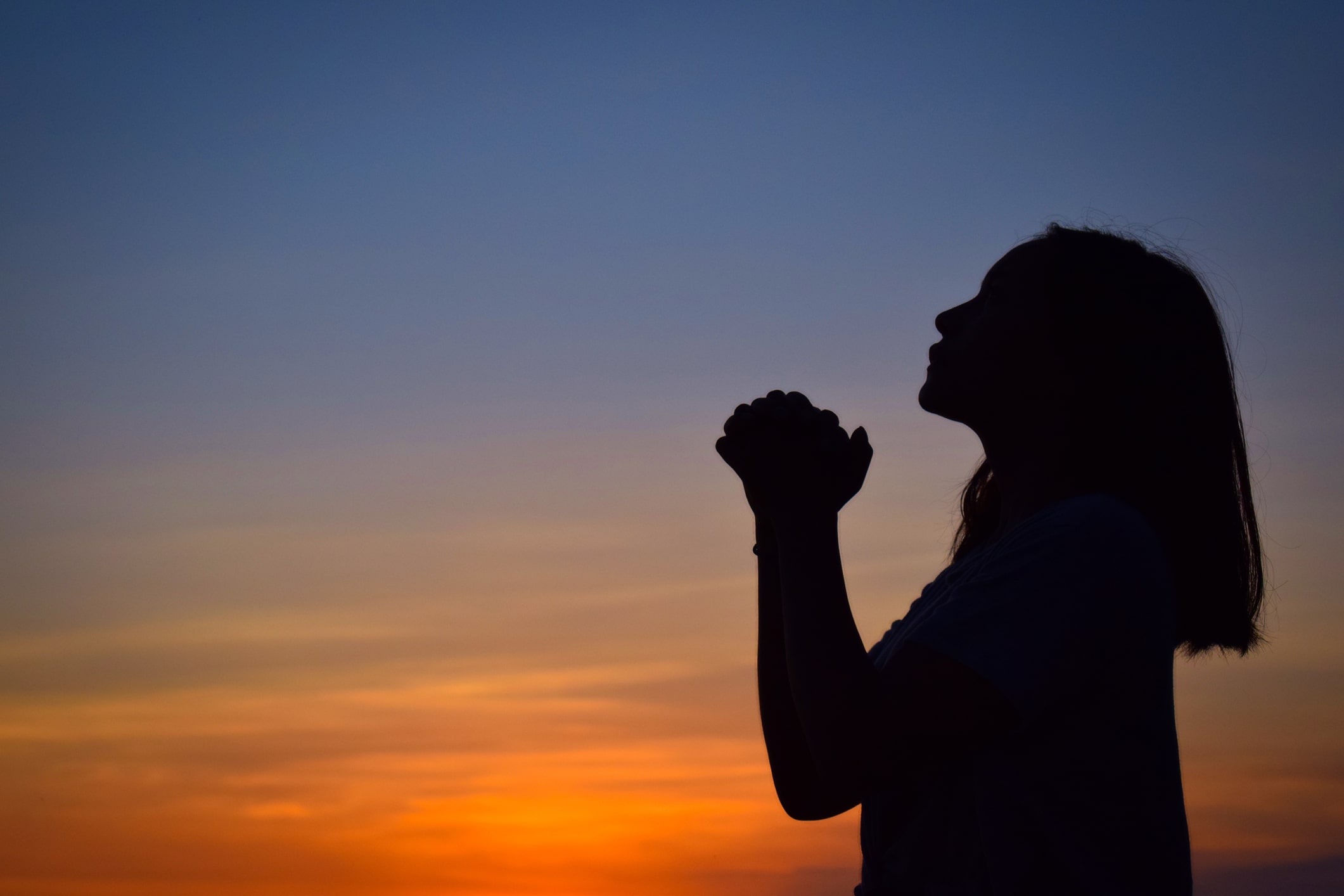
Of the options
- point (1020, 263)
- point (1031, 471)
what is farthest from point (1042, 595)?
point (1020, 263)

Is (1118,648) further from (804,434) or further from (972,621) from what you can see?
(804,434)

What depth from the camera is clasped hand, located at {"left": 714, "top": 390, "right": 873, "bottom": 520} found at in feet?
6.48

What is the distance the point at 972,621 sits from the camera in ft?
5.63

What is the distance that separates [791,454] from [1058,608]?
0.54m

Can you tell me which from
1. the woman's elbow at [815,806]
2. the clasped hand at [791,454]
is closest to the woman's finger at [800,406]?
the clasped hand at [791,454]

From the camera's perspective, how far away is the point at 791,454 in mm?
2021

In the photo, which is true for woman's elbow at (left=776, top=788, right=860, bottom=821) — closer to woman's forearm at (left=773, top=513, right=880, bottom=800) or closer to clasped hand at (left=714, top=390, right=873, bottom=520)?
woman's forearm at (left=773, top=513, right=880, bottom=800)

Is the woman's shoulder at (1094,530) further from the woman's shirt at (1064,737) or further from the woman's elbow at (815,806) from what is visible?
the woman's elbow at (815,806)

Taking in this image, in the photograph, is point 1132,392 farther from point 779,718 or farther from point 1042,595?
point 779,718

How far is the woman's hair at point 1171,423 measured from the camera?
2.05 m

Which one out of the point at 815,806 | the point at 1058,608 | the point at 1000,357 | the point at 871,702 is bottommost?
the point at 815,806

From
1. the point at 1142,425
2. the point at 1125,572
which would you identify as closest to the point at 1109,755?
the point at 1125,572

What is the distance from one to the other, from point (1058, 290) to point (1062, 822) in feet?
3.48

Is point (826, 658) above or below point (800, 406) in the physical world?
below
